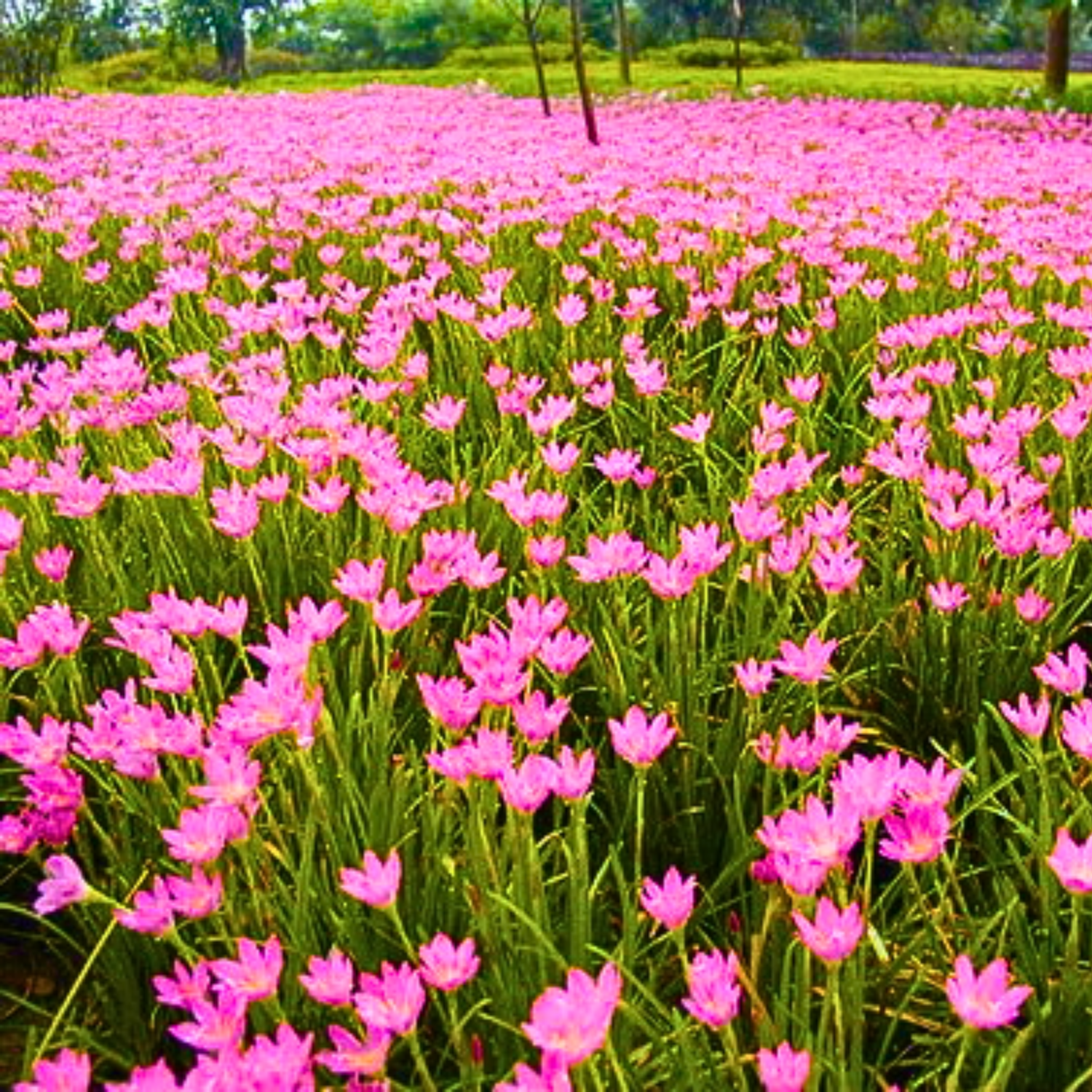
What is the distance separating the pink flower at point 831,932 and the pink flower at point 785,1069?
109 millimetres

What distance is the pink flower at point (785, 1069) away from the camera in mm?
1051

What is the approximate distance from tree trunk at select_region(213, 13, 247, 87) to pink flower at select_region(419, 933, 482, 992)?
57.8 metres

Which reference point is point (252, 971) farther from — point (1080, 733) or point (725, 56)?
point (725, 56)

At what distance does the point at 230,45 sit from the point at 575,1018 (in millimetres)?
71026

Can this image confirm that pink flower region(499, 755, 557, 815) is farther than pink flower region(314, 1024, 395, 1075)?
Yes

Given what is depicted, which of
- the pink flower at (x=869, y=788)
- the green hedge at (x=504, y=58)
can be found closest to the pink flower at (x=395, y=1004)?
the pink flower at (x=869, y=788)

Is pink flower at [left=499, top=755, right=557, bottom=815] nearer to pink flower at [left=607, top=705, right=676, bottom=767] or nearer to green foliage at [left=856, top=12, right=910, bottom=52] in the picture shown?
pink flower at [left=607, top=705, right=676, bottom=767]

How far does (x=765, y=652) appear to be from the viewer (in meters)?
2.11

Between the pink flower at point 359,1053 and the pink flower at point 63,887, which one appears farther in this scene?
the pink flower at point 63,887

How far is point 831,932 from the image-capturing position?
118 centimetres

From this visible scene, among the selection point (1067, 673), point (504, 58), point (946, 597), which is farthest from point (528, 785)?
point (504, 58)

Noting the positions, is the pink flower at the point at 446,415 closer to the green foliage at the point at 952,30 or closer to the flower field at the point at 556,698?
the flower field at the point at 556,698

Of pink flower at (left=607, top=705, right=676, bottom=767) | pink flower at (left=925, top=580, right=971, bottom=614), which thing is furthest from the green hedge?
pink flower at (left=607, top=705, right=676, bottom=767)

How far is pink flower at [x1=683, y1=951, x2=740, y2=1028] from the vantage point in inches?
45.3
